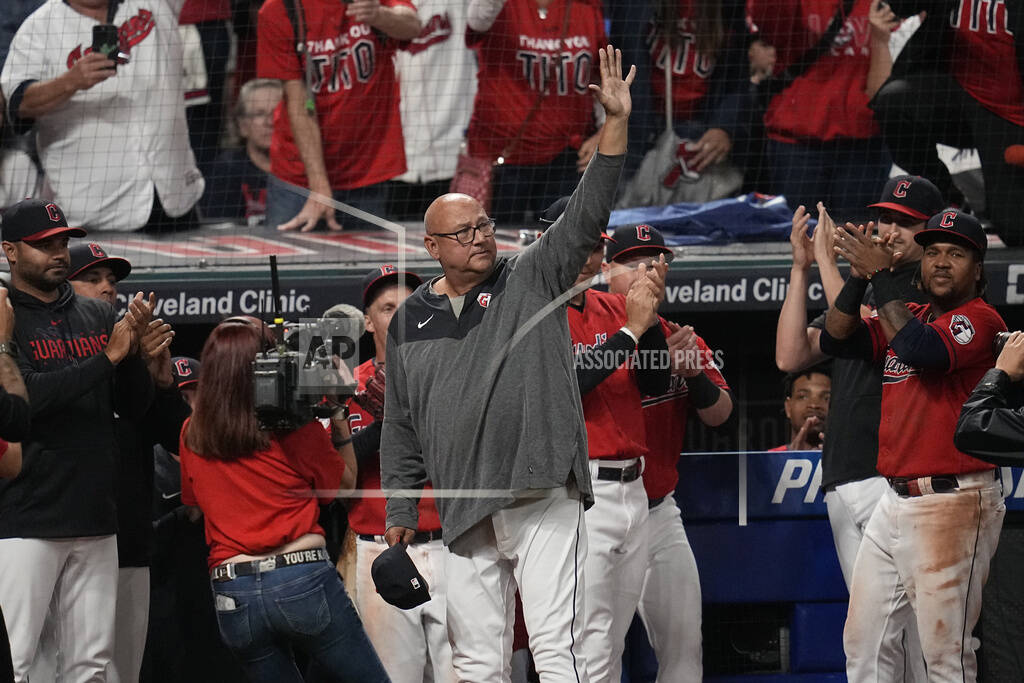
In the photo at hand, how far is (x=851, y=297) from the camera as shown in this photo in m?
4.20

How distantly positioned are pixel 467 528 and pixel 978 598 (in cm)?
165

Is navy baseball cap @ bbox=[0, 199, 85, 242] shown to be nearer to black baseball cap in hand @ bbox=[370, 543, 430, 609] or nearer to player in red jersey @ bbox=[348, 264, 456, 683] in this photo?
player in red jersey @ bbox=[348, 264, 456, 683]

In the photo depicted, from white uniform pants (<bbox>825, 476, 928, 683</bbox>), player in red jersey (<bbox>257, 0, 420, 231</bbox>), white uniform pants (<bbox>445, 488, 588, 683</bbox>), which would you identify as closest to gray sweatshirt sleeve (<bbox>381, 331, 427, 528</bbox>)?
white uniform pants (<bbox>445, 488, 588, 683</bbox>)

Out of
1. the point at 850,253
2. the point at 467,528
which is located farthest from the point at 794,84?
the point at 467,528

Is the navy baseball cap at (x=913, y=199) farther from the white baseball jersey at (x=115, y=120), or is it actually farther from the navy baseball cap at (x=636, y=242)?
the white baseball jersey at (x=115, y=120)

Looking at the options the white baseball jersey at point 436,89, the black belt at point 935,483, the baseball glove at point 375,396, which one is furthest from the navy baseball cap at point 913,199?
the white baseball jersey at point 436,89

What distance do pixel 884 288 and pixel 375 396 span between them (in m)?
1.65

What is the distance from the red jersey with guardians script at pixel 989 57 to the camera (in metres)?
6.59

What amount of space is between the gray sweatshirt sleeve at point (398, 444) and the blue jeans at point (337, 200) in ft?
10.4

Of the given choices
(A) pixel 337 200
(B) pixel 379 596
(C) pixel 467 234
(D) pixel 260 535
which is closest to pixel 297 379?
(D) pixel 260 535

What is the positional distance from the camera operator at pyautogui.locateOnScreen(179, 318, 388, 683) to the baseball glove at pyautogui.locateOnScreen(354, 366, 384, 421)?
19.9 inches

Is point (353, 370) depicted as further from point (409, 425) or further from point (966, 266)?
point (966, 266)

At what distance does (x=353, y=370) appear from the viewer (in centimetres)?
480

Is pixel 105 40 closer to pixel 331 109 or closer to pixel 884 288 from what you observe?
pixel 331 109
